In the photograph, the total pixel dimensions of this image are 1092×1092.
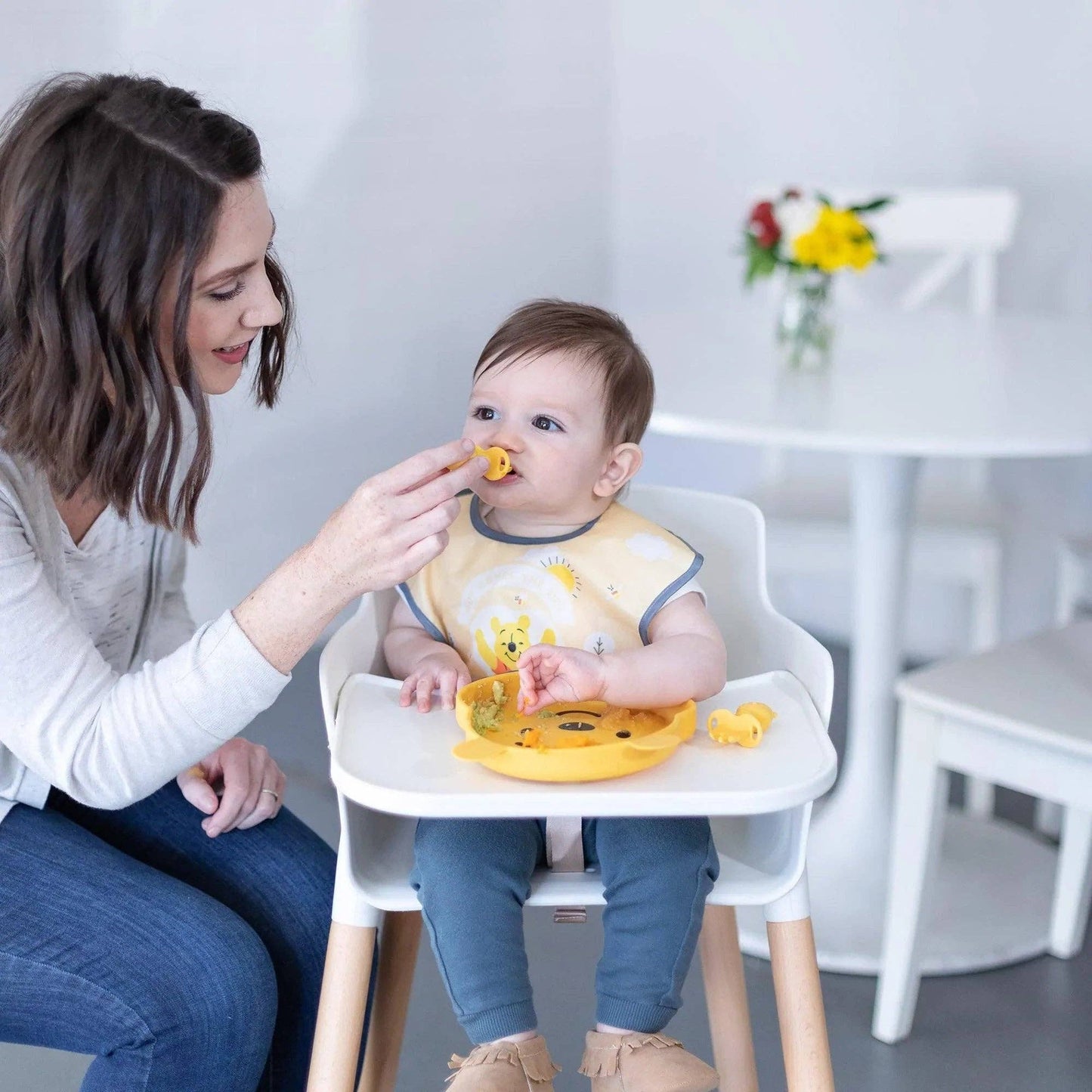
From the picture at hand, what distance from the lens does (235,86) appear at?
8.90ft

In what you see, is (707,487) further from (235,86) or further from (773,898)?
(773,898)

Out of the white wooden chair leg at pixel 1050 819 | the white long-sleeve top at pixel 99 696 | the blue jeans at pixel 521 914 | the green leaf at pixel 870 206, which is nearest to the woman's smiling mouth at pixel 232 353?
the white long-sleeve top at pixel 99 696

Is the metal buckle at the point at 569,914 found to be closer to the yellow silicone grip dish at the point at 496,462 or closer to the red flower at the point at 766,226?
the yellow silicone grip dish at the point at 496,462

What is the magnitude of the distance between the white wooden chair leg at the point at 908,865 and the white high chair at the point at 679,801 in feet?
1.56

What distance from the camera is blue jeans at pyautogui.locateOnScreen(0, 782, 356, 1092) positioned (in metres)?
1.16

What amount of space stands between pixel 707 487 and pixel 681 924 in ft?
8.53

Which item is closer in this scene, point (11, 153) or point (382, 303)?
point (11, 153)

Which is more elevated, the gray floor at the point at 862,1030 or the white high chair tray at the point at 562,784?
the white high chair tray at the point at 562,784

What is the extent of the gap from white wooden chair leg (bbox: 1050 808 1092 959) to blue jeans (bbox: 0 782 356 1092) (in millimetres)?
1230

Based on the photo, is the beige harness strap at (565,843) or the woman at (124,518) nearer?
the woman at (124,518)

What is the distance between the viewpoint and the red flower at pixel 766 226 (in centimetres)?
227

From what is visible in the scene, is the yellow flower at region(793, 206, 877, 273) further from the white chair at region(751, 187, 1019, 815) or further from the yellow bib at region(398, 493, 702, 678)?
the yellow bib at region(398, 493, 702, 678)

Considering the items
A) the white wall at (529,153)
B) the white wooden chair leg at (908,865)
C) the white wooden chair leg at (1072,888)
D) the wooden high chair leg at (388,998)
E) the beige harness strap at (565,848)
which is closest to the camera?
the beige harness strap at (565,848)

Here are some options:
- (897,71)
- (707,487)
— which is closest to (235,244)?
(897,71)
